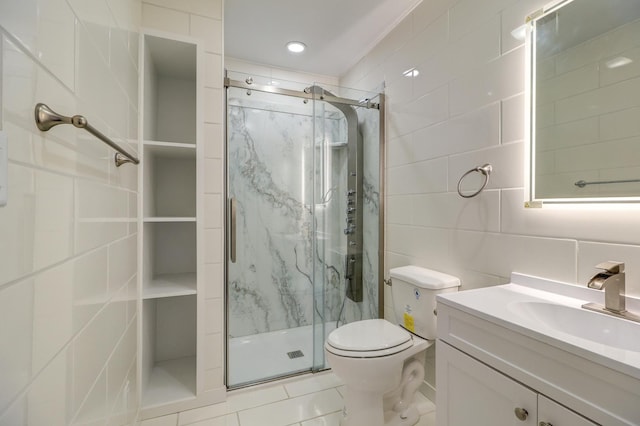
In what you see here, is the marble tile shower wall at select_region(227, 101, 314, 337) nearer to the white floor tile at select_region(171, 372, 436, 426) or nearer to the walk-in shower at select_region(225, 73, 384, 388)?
the walk-in shower at select_region(225, 73, 384, 388)

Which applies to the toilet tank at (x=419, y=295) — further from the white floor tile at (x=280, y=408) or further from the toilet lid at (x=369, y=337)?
the white floor tile at (x=280, y=408)

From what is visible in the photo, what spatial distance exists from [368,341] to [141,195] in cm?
135

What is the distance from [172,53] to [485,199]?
183 cm

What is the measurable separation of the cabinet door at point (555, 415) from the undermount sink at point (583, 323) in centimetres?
21

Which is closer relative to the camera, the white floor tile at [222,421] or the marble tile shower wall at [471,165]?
the marble tile shower wall at [471,165]

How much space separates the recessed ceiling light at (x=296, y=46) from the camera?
2.23 m

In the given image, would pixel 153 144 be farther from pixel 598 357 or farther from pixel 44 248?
pixel 598 357

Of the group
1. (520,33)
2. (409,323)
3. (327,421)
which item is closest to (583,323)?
(409,323)

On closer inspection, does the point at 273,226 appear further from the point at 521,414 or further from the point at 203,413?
the point at 521,414

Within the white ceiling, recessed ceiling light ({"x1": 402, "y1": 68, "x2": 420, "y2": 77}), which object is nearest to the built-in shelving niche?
the white ceiling

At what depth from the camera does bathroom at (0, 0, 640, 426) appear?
522 millimetres

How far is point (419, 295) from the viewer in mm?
1515

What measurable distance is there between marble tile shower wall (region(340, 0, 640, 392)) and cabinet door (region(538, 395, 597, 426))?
0.50 meters

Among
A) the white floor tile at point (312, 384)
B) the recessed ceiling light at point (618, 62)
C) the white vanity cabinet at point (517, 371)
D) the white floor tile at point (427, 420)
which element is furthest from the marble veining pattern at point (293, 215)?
the recessed ceiling light at point (618, 62)
